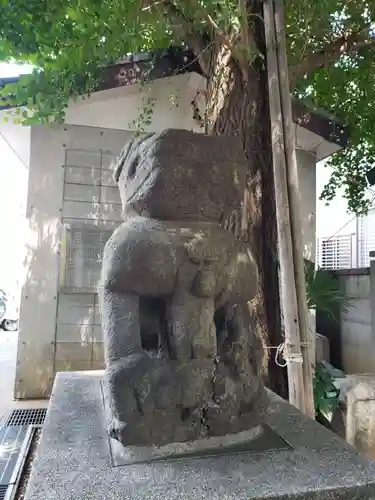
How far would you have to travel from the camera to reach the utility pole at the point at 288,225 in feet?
6.53

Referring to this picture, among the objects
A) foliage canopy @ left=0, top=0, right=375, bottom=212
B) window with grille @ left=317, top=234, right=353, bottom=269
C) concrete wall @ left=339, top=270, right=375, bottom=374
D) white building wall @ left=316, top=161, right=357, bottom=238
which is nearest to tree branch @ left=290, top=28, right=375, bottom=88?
foliage canopy @ left=0, top=0, right=375, bottom=212

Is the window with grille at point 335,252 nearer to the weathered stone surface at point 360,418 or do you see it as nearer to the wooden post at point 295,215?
the weathered stone surface at point 360,418

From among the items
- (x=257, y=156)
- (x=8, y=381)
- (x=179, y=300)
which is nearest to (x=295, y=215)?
(x=257, y=156)

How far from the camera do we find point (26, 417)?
131 inches

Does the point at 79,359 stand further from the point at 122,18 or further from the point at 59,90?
the point at 122,18

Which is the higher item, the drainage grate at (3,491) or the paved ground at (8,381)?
the paved ground at (8,381)

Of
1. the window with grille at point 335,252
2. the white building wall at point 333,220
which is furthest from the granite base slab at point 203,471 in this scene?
the white building wall at point 333,220

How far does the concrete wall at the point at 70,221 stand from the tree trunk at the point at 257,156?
162 cm

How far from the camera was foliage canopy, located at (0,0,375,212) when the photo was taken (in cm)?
226

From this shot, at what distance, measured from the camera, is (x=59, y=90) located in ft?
8.91

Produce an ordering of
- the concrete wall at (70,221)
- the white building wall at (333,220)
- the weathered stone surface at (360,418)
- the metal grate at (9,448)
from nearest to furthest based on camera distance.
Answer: the metal grate at (9,448) < the weathered stone surface at (360,418) < the concrete wall at (70,221) < the white building wall at (333,220)

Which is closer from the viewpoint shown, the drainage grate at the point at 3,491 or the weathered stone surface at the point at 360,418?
the drainage grate at the point at 3,491

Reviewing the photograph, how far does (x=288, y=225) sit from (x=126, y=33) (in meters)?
1.61

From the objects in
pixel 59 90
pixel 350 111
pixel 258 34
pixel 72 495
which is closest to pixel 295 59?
pixel 258 34
